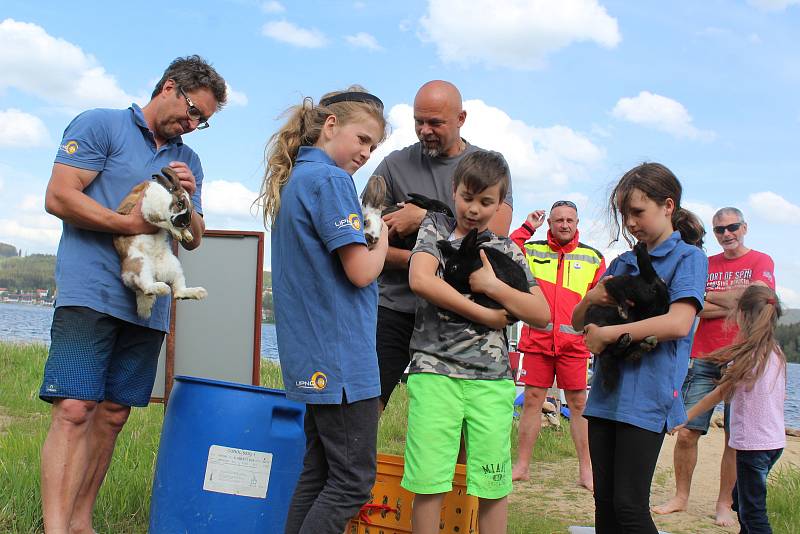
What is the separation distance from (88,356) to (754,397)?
3.37 metres

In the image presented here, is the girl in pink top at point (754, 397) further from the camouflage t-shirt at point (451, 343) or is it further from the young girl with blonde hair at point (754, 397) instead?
the camouflage t-shirt at point (451, 343)

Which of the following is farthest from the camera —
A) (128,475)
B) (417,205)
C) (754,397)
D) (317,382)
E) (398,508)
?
(754,397)

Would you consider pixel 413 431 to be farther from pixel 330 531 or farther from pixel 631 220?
pixel 631 220

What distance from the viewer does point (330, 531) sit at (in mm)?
2215

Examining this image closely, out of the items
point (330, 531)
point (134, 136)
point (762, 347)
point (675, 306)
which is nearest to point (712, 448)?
point (762, 347)

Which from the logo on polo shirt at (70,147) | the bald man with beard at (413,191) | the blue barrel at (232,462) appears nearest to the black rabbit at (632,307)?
the bald man with beard at (413,191)

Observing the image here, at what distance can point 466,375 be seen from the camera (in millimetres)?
2631

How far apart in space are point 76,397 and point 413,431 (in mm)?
1285

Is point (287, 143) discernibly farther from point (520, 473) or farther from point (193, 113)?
point (520, 473)

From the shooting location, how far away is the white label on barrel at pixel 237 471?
2.69 meters

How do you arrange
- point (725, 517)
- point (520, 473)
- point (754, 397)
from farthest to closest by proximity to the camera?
point (520, 473) → point (725, 517) → point (754, 397)

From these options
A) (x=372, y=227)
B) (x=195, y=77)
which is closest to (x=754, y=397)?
(x=372, y=227)

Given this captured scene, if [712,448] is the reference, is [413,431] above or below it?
above

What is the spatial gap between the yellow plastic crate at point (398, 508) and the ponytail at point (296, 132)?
1.15 metres
